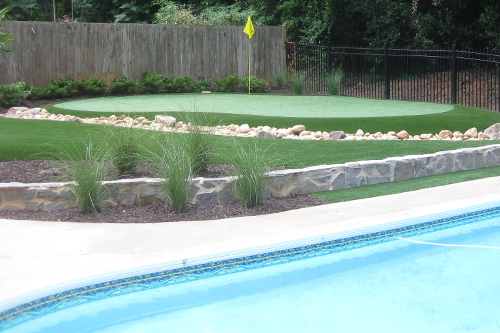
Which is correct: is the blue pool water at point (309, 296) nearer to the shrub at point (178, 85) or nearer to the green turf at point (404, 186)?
the green turf at point (404, 186)

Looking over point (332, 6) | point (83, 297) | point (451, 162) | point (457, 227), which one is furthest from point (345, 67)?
point (83, 297)

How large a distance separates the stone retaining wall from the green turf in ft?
0.39

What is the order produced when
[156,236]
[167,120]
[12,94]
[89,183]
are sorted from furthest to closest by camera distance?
1. [12,94]
2. [167,120]
3. [89,183]
4. [156,236]

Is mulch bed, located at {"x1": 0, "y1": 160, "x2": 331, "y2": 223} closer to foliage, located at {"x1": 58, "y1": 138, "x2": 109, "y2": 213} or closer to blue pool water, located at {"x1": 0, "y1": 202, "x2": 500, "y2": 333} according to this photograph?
foliage, located at {"x1": 58, "y1": 138, "x2": 109, "y2": 213}

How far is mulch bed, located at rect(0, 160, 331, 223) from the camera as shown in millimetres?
5625

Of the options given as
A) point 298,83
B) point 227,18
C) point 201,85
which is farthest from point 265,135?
point 227,18

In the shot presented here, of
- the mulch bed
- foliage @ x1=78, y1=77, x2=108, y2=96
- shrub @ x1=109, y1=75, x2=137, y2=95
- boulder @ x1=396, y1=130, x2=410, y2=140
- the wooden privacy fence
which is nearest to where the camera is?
the mulch bed

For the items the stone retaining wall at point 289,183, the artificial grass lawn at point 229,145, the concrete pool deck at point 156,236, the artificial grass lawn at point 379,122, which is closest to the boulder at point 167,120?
the artificial grass lawn at point 379,122

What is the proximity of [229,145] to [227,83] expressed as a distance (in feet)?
33.1

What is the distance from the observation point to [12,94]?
13.7 m

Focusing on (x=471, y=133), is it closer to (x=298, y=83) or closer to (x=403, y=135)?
(x=403, y=135)

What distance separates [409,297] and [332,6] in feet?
56.4

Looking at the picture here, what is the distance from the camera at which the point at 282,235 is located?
16.7ft

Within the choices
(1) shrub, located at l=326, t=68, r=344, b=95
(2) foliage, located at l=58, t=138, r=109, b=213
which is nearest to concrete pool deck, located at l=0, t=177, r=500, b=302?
(2) foliage, located at l=58, t=138, r=109, b=213
